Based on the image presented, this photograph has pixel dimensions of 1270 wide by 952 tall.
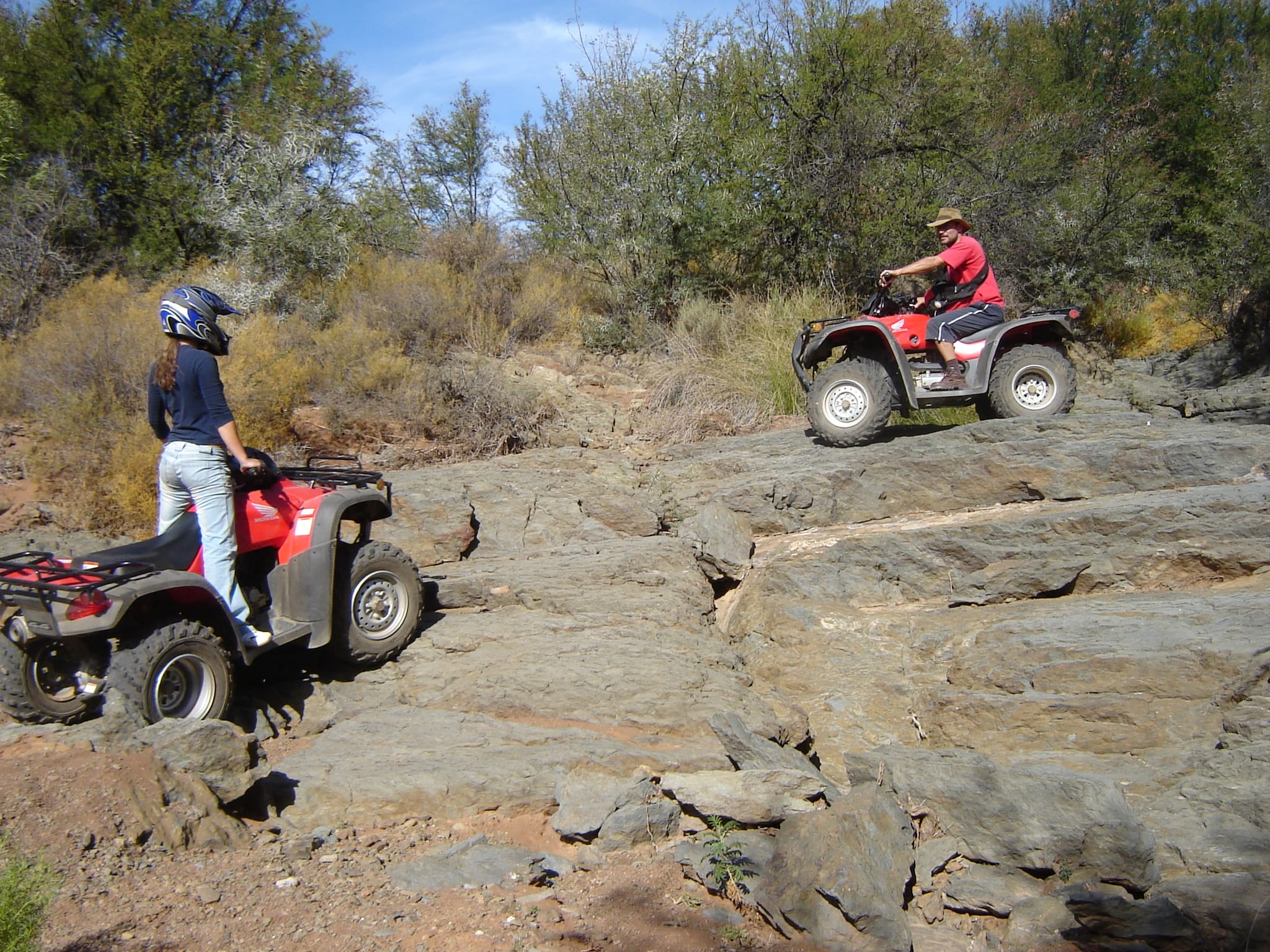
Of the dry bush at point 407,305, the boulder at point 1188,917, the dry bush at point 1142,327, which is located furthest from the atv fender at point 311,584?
the dry bush at point 1142,327

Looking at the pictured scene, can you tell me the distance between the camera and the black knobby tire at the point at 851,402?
8227mm

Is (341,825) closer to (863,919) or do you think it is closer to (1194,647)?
(863,919)

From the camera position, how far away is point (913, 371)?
27.4 feet

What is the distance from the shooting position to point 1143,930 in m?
3.59

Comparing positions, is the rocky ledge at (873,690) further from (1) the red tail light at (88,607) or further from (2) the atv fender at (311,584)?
(1) the red tail light at (88,607)

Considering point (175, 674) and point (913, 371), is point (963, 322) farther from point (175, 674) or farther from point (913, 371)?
point (175, 674)

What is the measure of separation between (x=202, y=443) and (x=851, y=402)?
17.6 feet

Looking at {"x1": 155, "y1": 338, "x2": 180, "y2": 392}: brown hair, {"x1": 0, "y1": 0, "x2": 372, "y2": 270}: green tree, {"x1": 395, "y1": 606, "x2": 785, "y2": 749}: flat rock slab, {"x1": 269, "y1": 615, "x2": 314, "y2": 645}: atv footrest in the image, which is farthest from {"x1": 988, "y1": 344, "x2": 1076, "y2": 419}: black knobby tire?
{"x1": 0, "y1": 0, "x2": 372, "y2": 270}: green tree

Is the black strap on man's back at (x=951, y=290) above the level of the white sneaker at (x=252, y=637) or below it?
above

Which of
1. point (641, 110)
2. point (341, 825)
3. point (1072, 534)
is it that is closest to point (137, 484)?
point (341, 825)

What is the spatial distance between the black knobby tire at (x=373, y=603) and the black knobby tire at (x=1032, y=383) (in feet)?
17.1

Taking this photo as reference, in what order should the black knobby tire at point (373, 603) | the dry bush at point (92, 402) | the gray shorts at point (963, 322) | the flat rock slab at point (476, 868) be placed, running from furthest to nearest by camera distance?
the gray shorts at point (963, 322), the dry bush at point (92, 402), the black knobby tire at point (373, 603), the flat rock slab at point (476, 868)

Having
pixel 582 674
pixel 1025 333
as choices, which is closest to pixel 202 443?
pixel 582 674

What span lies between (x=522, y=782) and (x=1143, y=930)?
2.70 metres
